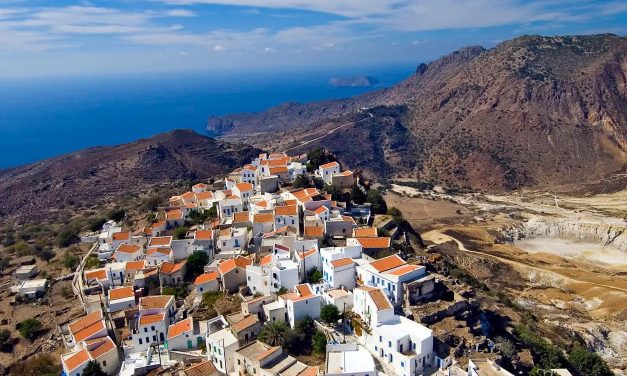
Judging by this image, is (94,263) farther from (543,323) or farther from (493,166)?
(493,166)

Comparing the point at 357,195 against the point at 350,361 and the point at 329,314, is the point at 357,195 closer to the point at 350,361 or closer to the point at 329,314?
the point at 329,314

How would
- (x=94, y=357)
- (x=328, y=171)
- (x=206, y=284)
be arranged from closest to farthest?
(x=94, y=357)
(x=206, y=284)
(x=328, y=171)

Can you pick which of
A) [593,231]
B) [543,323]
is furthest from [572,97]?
[543,323]

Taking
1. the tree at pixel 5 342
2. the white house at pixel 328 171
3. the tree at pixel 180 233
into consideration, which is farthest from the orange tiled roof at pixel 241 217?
the tree at pixel 5 342

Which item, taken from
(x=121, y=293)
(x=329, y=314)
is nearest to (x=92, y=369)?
(x=121, y=293)

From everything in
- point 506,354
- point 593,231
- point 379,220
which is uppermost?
point 379,220

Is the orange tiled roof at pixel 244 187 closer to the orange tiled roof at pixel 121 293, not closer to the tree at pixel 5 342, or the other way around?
the orange tiled roof at pixel 121 293
